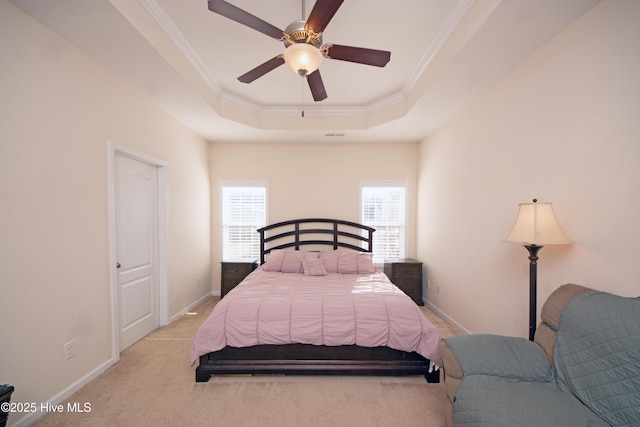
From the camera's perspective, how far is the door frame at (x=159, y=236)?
2.52 meters

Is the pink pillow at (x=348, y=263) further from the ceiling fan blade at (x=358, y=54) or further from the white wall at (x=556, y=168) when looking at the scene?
the ceiling fan blade at (x=358, y=54)

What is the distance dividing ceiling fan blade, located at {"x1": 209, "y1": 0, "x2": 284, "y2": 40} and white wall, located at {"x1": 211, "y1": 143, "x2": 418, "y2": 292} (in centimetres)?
299

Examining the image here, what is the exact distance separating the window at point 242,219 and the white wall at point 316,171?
18cm

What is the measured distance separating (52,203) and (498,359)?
3.26 meters

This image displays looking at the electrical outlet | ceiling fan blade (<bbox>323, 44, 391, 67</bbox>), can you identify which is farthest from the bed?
ceiling fan blade (<bbox>323, 44, 391, 67</bbox>)

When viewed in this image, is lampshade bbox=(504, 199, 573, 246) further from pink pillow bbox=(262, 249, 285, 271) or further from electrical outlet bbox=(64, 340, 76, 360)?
electrical outlet bbox=(64, 340, 76, 360)

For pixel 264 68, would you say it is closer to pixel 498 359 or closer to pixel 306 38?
pixel 306 38

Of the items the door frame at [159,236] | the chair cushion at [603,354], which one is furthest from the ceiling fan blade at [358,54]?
the door frame at [159,236]

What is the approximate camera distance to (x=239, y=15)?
1.58 metres

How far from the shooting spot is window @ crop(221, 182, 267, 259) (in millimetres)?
4750

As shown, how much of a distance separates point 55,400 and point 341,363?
7.26 ft

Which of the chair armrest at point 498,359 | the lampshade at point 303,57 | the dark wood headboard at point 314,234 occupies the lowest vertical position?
the chair armrest at point 498,359

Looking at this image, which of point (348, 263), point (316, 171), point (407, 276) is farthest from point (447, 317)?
point (316, 171)

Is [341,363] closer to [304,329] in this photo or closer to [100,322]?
[304,329]
